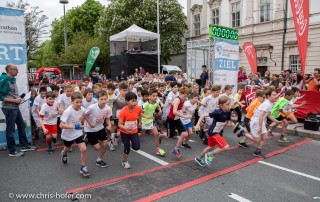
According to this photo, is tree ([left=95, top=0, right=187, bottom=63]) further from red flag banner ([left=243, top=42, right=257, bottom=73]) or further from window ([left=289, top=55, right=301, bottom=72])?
red flag banner ([left=243, top=42, right=257, bottom=73])

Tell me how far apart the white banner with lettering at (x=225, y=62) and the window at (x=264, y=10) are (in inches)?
520

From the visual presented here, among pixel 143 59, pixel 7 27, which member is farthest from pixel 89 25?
pixel 7 27

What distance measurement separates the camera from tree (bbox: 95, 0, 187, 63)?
28984mm

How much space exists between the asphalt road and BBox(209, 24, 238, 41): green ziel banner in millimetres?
6160

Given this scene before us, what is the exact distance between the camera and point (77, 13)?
4406cm

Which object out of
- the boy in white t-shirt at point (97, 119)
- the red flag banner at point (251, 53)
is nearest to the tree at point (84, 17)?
the red flag banner at point (251, 53)

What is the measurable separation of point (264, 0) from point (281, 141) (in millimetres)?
19237

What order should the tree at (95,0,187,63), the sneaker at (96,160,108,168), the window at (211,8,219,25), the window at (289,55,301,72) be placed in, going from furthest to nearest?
the tree at (95,0,187,63) < the window at (211,8,219,25) < the window at (289,55,301,72) < the sneaker at (96,160,108,168)

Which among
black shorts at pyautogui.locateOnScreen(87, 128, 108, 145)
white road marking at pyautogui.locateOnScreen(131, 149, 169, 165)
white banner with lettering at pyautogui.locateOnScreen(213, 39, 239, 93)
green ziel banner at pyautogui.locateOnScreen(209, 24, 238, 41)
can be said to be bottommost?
white road marking at pyautogui.locateOnScreen(131, 149, 169, 165)

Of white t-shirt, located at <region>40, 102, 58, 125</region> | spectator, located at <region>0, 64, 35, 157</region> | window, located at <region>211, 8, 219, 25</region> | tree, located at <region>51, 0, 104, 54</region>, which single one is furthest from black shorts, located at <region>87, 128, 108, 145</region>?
tree, located at <region>51, 0, 104, 54</region>

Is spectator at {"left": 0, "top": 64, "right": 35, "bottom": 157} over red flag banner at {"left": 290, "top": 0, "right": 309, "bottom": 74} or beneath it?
beneath

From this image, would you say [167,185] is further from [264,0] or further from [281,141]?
[264,0]

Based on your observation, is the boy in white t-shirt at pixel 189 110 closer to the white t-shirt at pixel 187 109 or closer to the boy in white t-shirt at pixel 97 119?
the white t-shirt at pixel 187 109

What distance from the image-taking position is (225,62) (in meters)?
11.7
